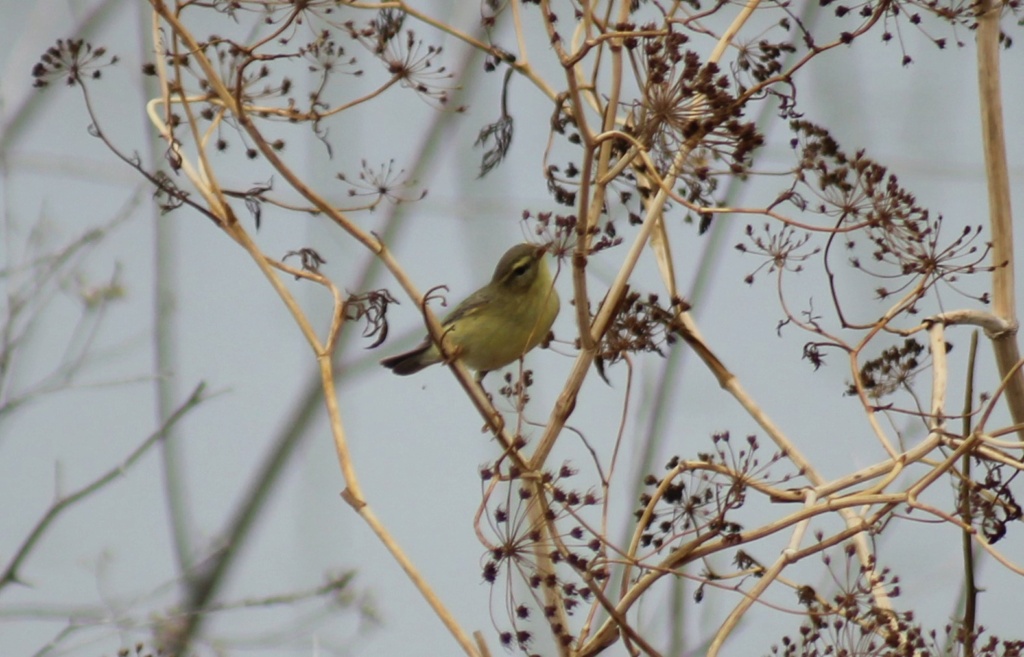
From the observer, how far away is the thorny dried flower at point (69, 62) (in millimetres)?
1893

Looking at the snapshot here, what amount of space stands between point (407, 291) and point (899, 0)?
2.89ft

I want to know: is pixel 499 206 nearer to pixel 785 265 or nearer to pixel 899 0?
pixel 785 265

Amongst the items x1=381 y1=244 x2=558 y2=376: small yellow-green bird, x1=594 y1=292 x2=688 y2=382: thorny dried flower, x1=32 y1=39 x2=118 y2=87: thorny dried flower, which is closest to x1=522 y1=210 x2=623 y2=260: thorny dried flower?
x1=594 y1=292 x2=688 y2=382: thorny dried flower

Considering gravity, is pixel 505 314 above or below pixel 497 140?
above

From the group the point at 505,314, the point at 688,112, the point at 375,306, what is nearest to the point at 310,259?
the point at 375,306

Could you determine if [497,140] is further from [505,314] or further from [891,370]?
[505,314]

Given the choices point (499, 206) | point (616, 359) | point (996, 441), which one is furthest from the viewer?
point (499, 206)

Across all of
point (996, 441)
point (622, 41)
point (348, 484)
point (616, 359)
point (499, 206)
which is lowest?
point (996, 441)

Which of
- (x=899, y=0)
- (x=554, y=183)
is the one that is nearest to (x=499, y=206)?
(x=554, y=183)

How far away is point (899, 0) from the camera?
1774 millimetres

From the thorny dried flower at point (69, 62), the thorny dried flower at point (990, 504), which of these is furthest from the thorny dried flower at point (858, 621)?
the thorny dried flower at point (69, 62)

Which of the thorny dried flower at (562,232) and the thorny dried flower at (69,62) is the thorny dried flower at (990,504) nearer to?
the thorny dried flower at (562,232)

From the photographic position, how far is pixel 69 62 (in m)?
1.91

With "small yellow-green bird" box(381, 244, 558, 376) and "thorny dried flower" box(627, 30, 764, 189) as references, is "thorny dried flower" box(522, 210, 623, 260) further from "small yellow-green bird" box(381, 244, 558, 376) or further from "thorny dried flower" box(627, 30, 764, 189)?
"small yellow-green bird" box(381, 244, 558, 376)
